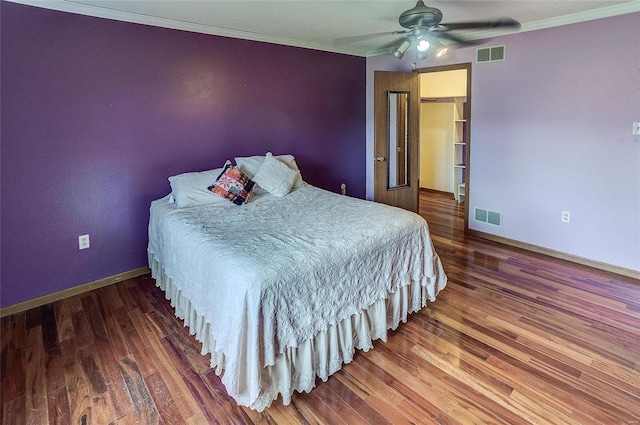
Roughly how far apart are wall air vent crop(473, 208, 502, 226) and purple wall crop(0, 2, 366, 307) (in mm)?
2518

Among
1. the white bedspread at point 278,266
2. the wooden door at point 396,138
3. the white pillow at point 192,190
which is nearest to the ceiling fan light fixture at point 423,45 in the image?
the white bedspread at point 278,266

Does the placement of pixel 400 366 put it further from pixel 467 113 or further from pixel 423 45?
pixel 467 113

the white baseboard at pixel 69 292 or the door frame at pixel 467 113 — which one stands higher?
the door frame at pixel 467 113

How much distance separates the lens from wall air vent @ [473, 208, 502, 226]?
4.16 metres

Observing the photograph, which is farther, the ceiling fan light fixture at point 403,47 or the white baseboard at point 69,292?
the white baseboard at point 69,292

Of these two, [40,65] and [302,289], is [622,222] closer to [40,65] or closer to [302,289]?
[302,289]

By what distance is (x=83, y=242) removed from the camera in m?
3.09

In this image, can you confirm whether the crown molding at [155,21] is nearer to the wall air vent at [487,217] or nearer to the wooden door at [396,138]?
the wooden door at [396,138]

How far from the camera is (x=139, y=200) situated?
335 cm

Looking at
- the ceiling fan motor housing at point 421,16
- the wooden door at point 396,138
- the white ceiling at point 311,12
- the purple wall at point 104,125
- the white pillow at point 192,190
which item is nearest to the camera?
the ceiling fan motor housing at point 421,16

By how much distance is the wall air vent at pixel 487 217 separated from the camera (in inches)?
164

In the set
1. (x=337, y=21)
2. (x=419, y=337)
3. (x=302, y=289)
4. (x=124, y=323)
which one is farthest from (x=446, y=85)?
(x=124, y=323)

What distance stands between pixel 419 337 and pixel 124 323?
210 centimetres

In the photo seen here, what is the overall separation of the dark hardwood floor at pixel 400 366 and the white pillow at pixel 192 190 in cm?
83
